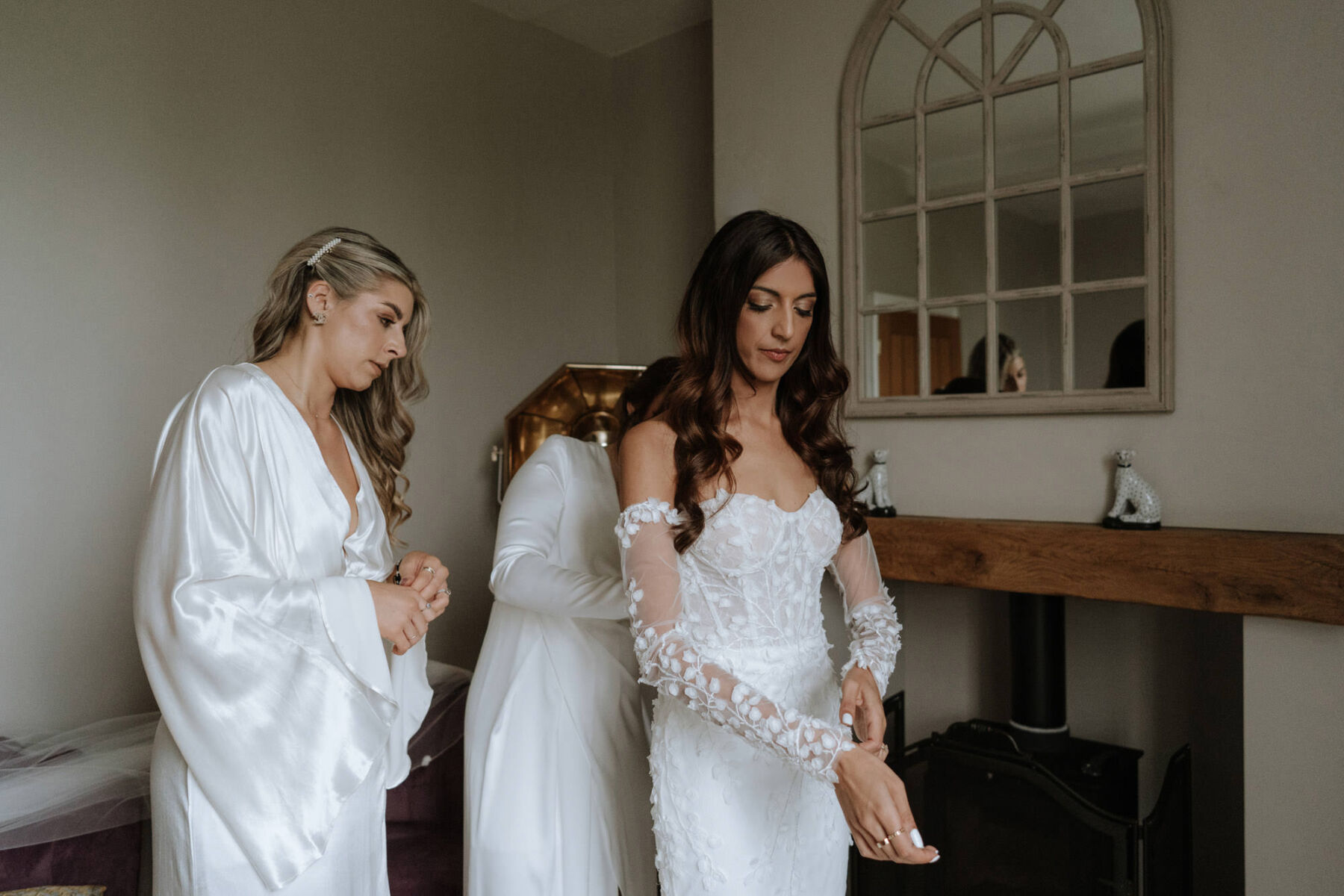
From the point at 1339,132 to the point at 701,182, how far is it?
8.21ft

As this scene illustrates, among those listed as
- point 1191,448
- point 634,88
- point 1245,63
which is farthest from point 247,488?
point 634,88

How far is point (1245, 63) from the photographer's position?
7.27ft

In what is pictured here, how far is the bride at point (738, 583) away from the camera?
57.7 inches

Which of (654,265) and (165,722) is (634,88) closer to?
A: (654,265)

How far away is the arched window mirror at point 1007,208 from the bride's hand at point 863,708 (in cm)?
133

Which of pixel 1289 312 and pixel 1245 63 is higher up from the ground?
pixel 1245 63

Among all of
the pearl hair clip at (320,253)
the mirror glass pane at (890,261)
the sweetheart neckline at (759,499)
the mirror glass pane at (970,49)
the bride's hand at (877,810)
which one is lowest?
the bride's hand at (877,810)

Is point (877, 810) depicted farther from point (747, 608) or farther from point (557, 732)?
point (557, 732)

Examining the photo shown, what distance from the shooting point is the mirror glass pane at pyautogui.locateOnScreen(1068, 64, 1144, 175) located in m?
2.40

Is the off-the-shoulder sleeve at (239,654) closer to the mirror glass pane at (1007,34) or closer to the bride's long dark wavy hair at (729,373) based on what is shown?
the bride's long dark wavy hair at (729,373)

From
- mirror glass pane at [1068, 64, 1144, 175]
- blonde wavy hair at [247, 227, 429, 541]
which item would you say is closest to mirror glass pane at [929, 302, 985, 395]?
mirror glass pane at [1068, 64, 1144, 175]

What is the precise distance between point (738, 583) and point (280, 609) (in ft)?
2.48

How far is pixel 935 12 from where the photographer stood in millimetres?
2766

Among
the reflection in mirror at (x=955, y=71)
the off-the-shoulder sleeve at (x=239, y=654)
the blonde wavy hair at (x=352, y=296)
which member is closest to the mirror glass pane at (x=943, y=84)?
the reflection in mirror at (x=955, y=71)
